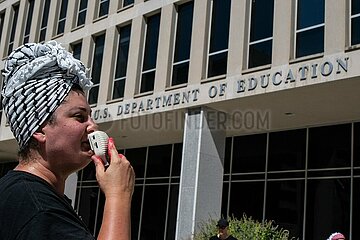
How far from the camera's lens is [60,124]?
175 cm

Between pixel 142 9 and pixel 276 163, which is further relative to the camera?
pixel 142 9

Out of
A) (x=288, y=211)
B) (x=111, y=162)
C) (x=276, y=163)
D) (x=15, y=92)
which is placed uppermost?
(x=276, y=163)

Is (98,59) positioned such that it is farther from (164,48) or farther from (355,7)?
(355,7)

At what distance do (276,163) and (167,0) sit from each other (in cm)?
624

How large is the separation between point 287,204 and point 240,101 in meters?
3.79

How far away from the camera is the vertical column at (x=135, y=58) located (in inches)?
716

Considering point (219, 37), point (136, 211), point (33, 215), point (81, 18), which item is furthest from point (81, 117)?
point (81, 18)

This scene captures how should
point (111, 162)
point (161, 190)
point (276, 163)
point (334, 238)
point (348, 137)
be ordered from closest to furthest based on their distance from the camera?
point (111, 162) < point (334, 238) < point (348, 137) < point (276, 163) < point (161, 190)

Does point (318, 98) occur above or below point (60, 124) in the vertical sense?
above

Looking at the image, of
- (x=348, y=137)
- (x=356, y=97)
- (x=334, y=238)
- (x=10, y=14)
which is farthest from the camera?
(x=10, y=14)

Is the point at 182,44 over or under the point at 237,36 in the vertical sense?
over

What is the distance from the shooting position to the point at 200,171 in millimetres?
15445

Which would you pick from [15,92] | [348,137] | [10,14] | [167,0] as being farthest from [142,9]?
Answer: [15,92]

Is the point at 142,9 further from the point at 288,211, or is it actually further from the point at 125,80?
the point at 288,211
